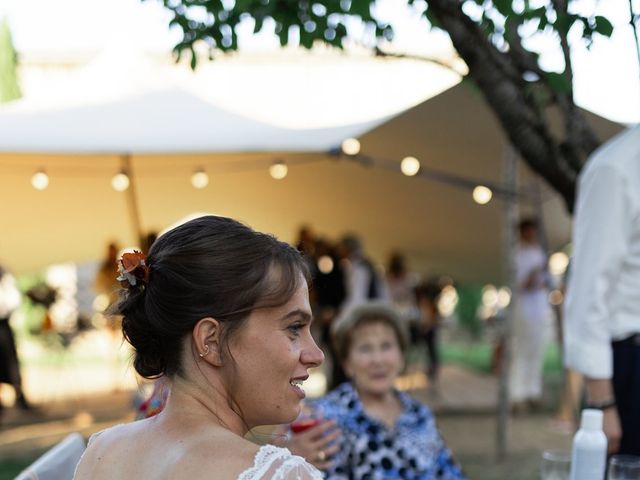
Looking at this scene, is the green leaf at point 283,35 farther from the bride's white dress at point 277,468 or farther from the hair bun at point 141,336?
the bride's white dress at point 277,468

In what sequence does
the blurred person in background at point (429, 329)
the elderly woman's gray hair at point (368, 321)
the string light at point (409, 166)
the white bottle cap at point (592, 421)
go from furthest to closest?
the blurred person in background at point (429, 329), the string light at point (409, 166), the elderly woman's gray hair at point (368, 321), the white bottle cap at point (592, 421)

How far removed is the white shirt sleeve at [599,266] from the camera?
281cm

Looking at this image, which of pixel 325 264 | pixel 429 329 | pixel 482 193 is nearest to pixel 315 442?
pixel 482 193

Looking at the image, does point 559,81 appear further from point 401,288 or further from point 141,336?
point 401,288

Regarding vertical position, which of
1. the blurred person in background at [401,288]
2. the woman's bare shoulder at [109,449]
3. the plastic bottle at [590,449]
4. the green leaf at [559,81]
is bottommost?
the blurred person in background at [401,288]

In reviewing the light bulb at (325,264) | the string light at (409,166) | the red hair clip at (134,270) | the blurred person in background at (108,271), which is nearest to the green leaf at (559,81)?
the red hair clip at (134,270)

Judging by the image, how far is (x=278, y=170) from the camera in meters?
8.85

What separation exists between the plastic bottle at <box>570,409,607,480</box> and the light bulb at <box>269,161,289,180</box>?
20.9 feet

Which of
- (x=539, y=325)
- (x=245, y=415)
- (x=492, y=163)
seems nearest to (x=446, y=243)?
(x=539, y=325)

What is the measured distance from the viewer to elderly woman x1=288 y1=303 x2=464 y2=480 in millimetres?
3559

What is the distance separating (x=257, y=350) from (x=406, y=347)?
238cm

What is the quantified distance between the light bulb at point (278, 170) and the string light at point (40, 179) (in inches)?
70.1

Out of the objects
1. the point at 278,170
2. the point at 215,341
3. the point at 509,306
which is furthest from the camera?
the point at 278,170

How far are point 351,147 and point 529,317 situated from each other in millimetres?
2877
